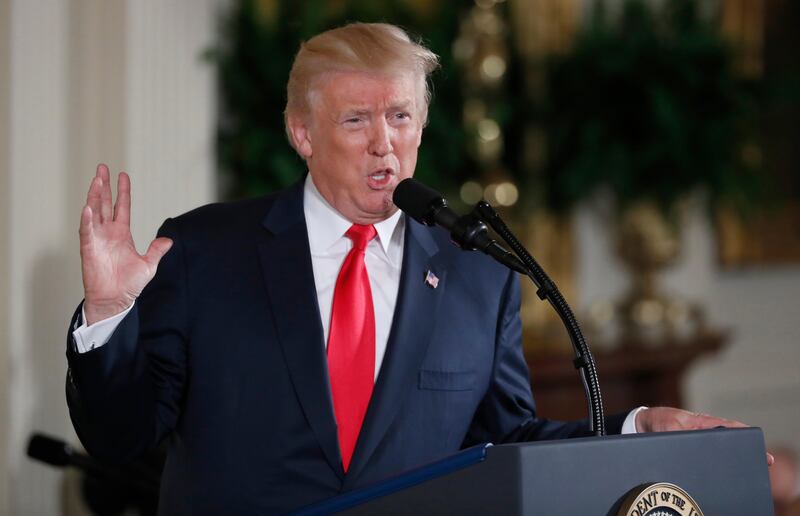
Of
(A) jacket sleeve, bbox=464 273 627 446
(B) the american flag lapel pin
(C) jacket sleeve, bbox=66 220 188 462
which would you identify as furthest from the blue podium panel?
(B) the american flag lapel pin

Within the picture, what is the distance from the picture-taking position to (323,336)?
2.07m

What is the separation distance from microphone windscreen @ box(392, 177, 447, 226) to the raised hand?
38cm

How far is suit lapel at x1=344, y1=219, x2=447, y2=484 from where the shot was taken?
202cm

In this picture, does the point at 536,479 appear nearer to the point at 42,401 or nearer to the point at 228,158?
the point at 42,401

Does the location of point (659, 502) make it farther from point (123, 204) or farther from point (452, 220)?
point (123, 204)

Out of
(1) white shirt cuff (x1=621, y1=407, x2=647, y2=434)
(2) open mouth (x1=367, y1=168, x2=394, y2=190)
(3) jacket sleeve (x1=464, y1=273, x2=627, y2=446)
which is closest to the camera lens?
(1) white shirt cuff (x1=621, y1=407, x2=647, y2=434)

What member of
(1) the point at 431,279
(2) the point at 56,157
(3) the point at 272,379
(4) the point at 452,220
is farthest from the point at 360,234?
(2) the point at 56,157

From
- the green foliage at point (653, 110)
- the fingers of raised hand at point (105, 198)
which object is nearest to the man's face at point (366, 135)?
the fingers of raised hand at point (105, 198)

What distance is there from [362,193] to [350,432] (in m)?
0.42

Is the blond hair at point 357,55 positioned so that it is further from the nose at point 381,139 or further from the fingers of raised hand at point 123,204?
the fingers of raised hand at point 123,204

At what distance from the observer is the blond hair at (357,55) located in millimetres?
2076

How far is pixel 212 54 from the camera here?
4082 mm

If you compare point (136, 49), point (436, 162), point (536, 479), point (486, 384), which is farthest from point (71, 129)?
point (536, 479)

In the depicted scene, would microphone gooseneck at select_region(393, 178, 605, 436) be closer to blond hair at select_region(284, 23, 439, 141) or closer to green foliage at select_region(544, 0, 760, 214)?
blond hair at select_region(284, 23, 439, 141)
